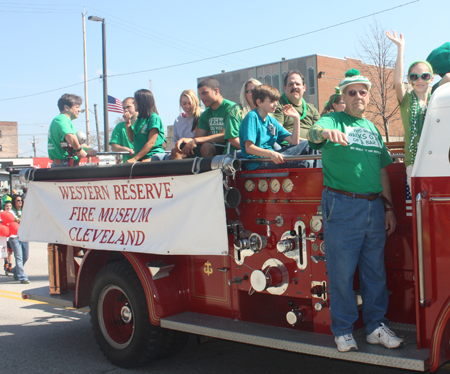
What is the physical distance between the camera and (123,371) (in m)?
4.73

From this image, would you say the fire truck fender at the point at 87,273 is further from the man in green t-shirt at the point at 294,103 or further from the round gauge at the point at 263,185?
the man in green t-shirt at the point at 294,103

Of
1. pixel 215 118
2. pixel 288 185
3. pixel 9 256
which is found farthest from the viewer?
pixel 9 256

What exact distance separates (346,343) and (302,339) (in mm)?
376

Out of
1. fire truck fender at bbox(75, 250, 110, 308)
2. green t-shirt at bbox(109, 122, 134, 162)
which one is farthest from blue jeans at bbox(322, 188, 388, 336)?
green t-shirt at bbox(109, 122, 134, 162)

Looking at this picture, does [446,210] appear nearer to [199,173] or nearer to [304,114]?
[199,173]

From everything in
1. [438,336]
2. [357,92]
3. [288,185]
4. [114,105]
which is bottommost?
[438,336]

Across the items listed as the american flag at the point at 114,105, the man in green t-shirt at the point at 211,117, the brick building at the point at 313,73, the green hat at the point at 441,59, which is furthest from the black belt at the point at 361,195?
the brick building at the point at 313,73

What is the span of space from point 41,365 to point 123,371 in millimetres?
959

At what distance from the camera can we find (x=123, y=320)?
4.88 metres

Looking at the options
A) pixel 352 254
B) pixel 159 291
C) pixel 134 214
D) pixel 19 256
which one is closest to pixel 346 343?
pixel 352 254

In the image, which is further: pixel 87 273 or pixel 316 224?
pixel 87 273

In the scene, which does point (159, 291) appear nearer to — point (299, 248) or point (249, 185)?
point (249, 185)

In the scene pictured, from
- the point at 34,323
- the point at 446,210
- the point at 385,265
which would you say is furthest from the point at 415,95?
the point at 34,323

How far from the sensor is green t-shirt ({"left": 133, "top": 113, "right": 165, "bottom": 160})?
18.8 ft
